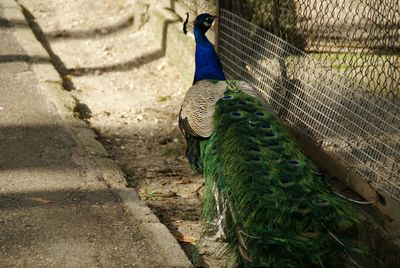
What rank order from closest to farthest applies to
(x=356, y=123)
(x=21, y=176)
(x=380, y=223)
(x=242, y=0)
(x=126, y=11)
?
1. (x=380, y=223)
2. (x=356, y=123)
3. (x=21, y=176)
4. (x=242, y=0)
5. (x=126, y=11)

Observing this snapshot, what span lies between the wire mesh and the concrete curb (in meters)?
1.12

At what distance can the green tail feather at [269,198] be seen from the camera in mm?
2977

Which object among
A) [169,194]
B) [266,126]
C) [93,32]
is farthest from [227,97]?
[93,32]

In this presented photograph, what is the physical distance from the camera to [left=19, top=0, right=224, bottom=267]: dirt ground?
15.6 ft

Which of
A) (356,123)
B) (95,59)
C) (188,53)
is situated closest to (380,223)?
(356,123)

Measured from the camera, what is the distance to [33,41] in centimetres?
754

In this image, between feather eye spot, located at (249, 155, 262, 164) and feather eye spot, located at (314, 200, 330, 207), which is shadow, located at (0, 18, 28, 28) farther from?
feather eye spot, located at (314, 200, 330, 207)

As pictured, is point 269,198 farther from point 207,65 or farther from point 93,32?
point 93,32

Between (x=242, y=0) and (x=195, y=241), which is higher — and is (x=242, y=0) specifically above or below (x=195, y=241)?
above

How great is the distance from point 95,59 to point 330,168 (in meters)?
3.78

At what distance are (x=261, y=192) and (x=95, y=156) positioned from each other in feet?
6.88

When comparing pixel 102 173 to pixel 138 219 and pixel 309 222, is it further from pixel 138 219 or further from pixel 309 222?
pixel 309 222

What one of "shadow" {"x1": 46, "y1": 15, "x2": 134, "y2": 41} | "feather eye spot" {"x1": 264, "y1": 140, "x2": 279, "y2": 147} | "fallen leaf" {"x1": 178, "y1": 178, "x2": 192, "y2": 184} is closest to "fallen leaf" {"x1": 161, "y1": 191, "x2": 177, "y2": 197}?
"fallen leaf" {"x1": 178, "y1": 178, "x2": 192, "y2": 184}

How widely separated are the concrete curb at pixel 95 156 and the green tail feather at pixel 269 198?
1.02 ft
